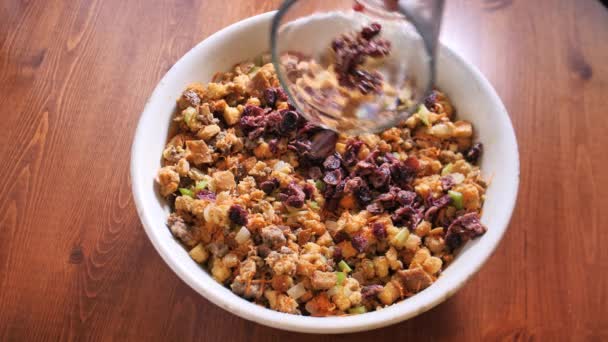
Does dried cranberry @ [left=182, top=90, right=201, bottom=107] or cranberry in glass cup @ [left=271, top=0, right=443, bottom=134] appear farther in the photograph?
dried cranberry @ [left=182, top=90, right=201, bottom=107]

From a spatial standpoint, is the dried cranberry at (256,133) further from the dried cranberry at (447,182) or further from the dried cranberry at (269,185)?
the dried cranberry at (447,182)

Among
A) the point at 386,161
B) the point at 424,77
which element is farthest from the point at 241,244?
the point at 424,77

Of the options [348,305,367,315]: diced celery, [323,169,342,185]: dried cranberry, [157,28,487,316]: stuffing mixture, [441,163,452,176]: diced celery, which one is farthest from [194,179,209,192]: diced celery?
[441,163,452,176]: diced celery

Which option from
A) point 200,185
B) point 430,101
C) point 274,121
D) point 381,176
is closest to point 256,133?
point 274,121

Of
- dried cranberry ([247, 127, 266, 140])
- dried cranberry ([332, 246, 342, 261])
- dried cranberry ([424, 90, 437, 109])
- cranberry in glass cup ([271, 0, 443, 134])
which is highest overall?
cranberry in glass cup ([271, 0, 443, 134])

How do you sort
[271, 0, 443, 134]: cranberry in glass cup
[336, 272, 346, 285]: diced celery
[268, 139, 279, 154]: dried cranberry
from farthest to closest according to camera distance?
1. [268, 139, 279, 154]: dried cranberry
2. [336, 272, 346, 285]: diced celery
3. [271, 0, 443, 134]: cranberry in glass cup

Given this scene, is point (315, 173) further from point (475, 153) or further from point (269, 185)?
point (475, 153)

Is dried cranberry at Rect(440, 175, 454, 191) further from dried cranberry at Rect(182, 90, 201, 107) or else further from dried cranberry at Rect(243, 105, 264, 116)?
dried cranberry at Rect(182, 90, 201, 107)
